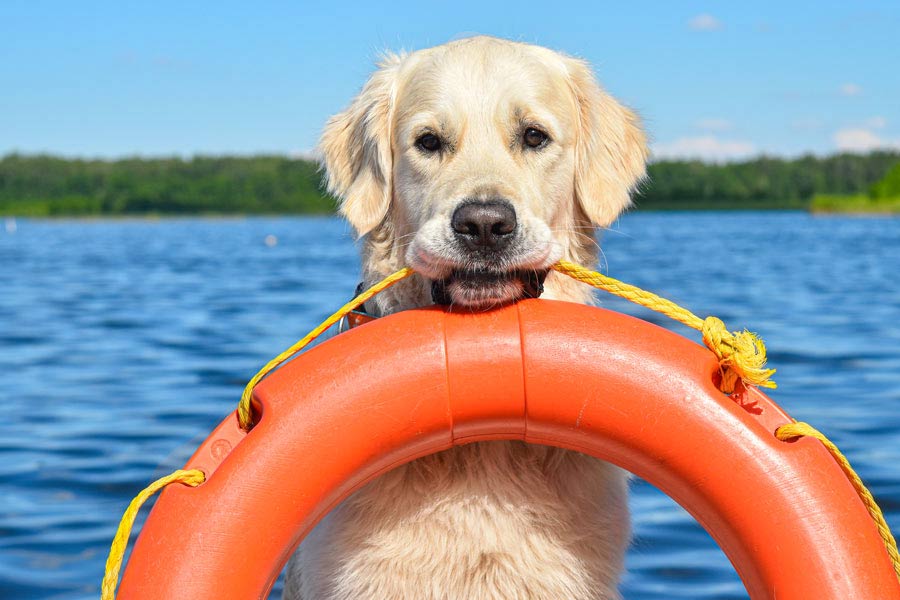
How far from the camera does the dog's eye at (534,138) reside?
11.1ft

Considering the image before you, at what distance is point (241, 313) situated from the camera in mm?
14656

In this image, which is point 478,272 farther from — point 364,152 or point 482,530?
point 364,152

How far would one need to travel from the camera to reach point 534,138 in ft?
11.1

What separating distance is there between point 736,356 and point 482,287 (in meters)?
0.70

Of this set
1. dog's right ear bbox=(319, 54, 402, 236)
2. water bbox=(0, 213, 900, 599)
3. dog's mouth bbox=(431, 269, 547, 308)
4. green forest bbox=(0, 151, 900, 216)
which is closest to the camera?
dog's mouth bbox=(431, 269, 547, 308)

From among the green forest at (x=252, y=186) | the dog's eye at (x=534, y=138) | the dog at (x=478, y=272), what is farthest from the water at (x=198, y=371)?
the green forest at (x=252, y=186)

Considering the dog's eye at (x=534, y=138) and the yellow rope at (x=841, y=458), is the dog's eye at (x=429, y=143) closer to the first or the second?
the dog's eye at (x=534, y=138)

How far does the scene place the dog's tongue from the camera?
2990 mm

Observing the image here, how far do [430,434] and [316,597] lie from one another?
0.81 metres

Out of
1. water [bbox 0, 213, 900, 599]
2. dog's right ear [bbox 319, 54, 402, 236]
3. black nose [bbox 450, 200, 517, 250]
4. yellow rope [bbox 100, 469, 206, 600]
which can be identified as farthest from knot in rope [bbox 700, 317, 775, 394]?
yellow rope [bbox 100, 469, 206, 600]

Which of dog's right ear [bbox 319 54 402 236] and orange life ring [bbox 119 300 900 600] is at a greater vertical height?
dog's right ear [bbox 319 54 402 236]

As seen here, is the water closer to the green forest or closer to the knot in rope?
the knot in rope

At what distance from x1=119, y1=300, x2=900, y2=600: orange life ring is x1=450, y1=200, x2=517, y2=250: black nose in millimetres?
195

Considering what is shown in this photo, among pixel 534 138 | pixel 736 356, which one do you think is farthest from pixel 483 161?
pixel 736 356
